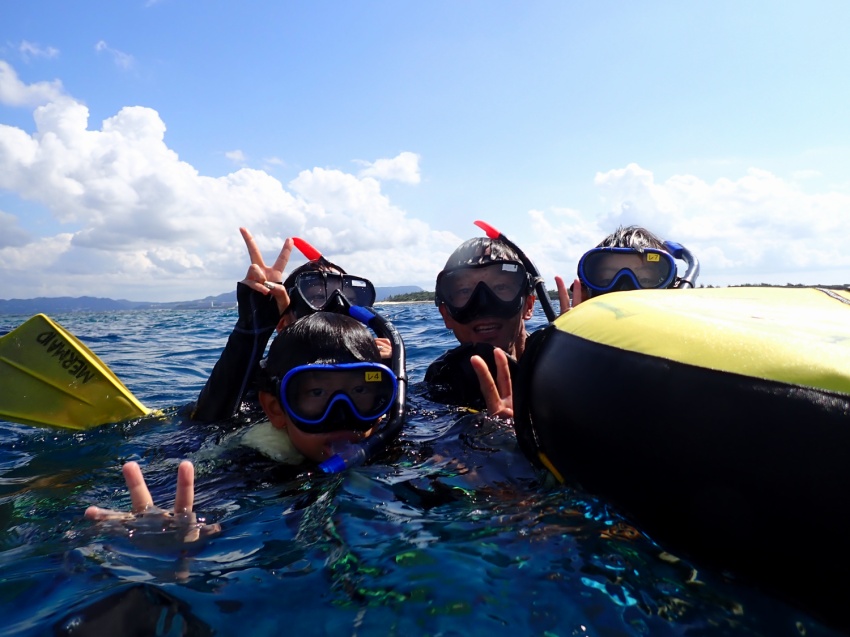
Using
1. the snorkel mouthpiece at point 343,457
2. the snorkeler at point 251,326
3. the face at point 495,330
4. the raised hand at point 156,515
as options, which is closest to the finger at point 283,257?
the snorkeler at point 251,326

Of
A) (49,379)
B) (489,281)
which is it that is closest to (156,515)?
(489,281)

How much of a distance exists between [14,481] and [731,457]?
3.57 metres

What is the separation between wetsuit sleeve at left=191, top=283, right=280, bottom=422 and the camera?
132 inches

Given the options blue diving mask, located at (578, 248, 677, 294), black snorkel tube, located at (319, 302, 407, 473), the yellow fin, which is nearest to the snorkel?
black snorkel tube, located at (319, 302, 407, 473)

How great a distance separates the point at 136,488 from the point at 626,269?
263cm

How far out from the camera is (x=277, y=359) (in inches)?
104

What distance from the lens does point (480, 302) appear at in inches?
139

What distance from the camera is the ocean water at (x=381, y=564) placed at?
1271 mm

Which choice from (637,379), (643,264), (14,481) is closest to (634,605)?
(637,379)

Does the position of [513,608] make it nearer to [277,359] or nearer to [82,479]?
[277,359]

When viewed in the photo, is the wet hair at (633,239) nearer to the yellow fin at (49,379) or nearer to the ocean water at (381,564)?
the ocean water at (381,564)

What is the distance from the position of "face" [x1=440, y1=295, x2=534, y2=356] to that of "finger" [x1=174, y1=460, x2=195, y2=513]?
2.12m

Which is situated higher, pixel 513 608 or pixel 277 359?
pixel 277 359

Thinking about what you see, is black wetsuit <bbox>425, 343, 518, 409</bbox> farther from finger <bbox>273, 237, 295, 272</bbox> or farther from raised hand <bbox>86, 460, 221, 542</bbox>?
raised hand <bbox>86, 460, 221, 542</bbox>
